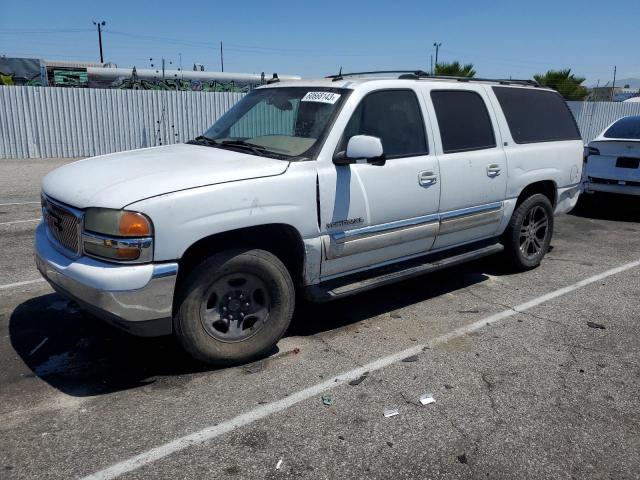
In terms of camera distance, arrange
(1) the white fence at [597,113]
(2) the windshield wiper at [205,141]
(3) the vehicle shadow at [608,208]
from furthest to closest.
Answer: (1) the white fence at [597,113], (3) the vehicle shadow at [608,208], (2) the windshield wiper at [205,141]

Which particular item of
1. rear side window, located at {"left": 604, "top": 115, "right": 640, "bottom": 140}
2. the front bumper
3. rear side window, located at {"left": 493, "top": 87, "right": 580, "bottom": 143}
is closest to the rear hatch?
rear side window, located at {"left": 604, "top": 115, "right": 640, "bottom": 140}

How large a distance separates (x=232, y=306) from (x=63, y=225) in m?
1.23

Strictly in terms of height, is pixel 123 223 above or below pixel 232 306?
above

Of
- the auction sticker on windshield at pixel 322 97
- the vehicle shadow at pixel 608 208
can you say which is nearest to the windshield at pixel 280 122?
the auction sticker on windshield at pixel 322 97

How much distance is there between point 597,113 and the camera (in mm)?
25469

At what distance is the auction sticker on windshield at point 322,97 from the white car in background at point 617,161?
6.30 m

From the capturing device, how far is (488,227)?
5.41 m

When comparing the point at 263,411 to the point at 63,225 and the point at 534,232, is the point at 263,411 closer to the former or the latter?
the point at 63,225

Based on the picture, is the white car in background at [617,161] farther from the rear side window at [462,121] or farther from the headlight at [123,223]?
the headlight at [123,223]

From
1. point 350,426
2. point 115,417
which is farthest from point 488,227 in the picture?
point 115,417

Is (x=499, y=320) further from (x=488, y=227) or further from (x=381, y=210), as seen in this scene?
(x=381, y=210)

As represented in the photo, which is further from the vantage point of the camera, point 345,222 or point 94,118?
point 94,118

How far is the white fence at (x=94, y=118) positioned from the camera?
51.3 ft

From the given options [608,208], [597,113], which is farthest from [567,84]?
[608,208]
